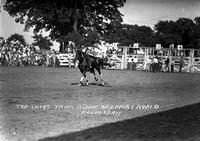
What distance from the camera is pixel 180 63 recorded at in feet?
124

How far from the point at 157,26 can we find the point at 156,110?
8496 centimetres

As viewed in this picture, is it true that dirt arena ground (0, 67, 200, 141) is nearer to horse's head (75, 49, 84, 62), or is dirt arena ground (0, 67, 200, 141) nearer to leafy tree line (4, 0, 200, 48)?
horse's head (75, 49, 84, 62)

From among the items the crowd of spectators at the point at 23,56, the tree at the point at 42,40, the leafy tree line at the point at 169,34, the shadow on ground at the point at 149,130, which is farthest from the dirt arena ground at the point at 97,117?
the leafy tree line at the point at 169,34

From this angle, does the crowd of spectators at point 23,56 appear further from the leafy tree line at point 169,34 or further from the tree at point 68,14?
the leafy tree line at point 169,34

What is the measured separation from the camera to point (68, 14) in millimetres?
39875

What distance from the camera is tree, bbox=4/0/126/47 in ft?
127

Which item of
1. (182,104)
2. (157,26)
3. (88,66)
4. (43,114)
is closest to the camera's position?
(43,114)

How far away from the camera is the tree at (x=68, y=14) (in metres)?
38.8

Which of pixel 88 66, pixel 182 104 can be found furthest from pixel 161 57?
pixel 182 104

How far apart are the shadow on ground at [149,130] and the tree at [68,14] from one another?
27181mm

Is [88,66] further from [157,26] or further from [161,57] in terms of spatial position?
[157,26]

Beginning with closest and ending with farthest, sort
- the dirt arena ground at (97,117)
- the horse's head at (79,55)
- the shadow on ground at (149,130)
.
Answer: the shadow on ground at (149,130) < the dirt arena ground at (97,117) < the horse's head at (79,55)

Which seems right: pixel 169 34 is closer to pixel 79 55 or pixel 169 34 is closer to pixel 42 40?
pixel 42 40

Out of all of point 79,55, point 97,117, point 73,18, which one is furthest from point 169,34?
point 97,117
